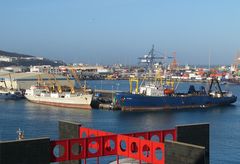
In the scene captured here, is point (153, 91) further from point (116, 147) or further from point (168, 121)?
point (116, 147)

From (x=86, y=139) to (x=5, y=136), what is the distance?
8.43m

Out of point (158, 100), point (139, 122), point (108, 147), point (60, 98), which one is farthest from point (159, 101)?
point (108, 147)

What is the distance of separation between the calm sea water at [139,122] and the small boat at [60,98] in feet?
4.80

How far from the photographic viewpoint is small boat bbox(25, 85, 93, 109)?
28.8m

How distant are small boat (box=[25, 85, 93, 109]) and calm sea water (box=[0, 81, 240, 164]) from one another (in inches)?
57.6

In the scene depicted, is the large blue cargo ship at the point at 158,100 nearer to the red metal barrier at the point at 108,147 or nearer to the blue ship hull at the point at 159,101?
the blue ship hull at the point at 159,101

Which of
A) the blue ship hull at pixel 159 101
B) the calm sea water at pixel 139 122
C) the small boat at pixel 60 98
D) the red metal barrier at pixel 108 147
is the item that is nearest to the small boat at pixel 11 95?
the small boat at pixel 60 98

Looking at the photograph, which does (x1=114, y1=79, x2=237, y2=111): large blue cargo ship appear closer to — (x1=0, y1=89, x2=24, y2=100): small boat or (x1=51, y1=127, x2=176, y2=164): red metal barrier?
(x1=0, y1=89, x2=24, y2=100): small boat

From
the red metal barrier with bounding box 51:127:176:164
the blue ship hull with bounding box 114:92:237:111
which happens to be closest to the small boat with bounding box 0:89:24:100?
the blue ship hull with bounding box 114:92:237:111

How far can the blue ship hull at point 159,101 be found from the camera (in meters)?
27.4

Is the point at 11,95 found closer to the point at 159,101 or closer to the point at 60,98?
the point at 60,98

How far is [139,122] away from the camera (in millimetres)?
21844

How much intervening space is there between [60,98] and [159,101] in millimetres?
6641

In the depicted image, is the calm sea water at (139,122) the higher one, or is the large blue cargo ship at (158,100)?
the large blue cargo ship at (158,100)
